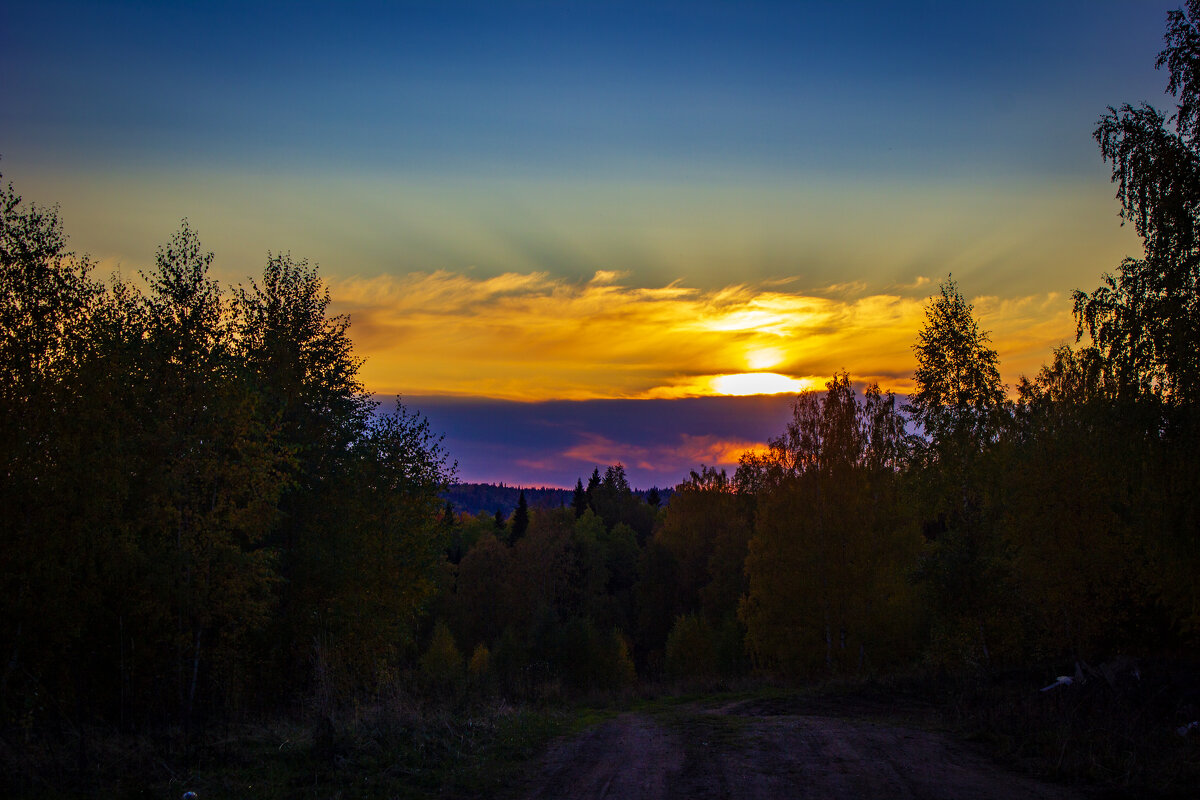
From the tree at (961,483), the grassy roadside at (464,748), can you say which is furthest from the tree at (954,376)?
the grassy roadside at (464,748)

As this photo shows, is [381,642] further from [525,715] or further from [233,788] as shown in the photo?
[233,788]

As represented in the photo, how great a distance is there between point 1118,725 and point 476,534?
104 metres

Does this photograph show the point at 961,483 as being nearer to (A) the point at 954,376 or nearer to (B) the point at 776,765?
(A) the point at 954,376

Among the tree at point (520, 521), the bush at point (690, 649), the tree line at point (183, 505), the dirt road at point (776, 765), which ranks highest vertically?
the tree line at point (183, 505)

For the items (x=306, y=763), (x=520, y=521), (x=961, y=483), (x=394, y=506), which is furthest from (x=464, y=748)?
(x=520, y=521)

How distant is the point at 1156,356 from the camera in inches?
521

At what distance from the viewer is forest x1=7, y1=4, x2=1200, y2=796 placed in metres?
13.5

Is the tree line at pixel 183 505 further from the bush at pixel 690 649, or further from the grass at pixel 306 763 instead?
the bush at pixel 690 649

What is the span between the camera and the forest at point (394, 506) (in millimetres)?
13547

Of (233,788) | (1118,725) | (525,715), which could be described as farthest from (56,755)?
(1118,725)

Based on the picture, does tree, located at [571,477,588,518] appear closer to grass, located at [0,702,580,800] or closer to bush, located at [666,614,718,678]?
bush, located at [666,614,718,678]

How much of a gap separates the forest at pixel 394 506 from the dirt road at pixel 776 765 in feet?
16.2

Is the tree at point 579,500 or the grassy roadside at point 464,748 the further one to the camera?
the tree at point 579,500

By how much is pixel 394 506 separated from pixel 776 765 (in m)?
17.7
